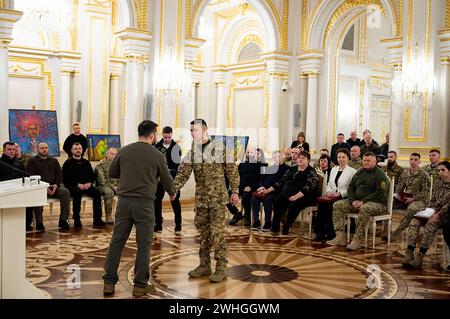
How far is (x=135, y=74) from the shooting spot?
35.9 ft

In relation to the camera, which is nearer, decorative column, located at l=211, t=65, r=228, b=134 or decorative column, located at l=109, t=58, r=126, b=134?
decorative column, located at l=109, t=58, r=126, b=134

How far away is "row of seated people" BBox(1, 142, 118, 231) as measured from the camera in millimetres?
7648

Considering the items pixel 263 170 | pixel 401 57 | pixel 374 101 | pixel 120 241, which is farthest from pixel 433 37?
pixel 120 241

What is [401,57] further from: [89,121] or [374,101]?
[89,121]

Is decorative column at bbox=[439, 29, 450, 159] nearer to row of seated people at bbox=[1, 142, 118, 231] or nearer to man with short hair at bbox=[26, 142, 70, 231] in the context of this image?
row of seated people at bbox=[1, 142, 118, 231]

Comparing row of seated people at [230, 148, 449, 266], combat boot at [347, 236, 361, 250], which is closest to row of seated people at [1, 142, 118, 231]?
row of seated people at [230, 148, 449, 266]

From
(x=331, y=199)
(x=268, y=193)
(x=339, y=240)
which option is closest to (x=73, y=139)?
(x=268, y=193)

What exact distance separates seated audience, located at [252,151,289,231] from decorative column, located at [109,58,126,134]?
287 inches

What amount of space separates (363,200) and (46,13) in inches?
319

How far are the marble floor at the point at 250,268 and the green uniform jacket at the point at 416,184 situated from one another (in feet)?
2.35

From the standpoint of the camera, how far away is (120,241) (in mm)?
4621

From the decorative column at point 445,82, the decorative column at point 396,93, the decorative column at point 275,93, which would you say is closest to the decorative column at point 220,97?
the decorative column at point 275,93
